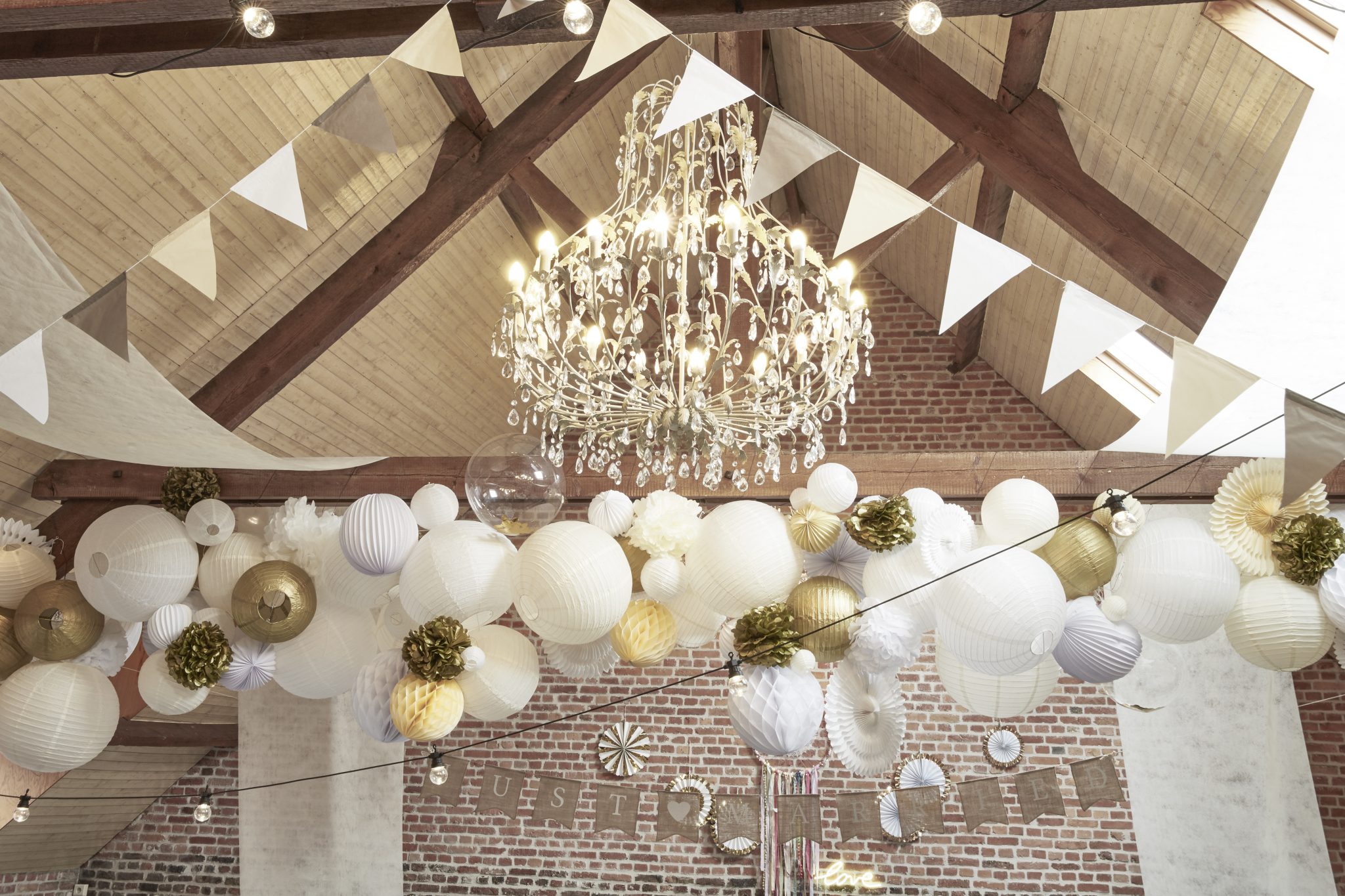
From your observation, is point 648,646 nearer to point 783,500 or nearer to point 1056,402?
point 783,500

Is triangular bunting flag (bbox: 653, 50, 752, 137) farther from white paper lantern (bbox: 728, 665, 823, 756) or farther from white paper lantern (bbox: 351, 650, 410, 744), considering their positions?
white paper lantern (bbox: 351, 650, 410, 744)

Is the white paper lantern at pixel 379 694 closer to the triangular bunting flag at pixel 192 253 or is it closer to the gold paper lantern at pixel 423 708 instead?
the gold paper lantern at pixel 423 708

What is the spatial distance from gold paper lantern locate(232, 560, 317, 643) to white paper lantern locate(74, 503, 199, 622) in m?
0.22

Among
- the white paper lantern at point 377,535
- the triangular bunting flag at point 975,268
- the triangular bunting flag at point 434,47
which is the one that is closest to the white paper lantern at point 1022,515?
the triangular bunting flag at point 975,268

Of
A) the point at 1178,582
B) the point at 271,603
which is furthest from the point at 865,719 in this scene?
the point at 271,603

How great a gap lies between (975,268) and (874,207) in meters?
0.27

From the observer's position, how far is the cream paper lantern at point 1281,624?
2.42m

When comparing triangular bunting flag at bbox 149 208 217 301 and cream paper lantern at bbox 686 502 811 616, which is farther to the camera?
cream paper lantern at bbox 686 502 811 616

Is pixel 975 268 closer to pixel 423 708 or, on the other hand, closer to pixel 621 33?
pixel 621 33

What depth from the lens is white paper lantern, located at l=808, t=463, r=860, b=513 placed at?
2779 mm

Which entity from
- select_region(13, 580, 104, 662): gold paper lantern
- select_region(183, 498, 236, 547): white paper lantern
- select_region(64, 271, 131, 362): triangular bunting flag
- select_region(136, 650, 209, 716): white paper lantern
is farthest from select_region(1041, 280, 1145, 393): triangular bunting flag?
select_region(13, 580, 104, 662): gold paper lantern

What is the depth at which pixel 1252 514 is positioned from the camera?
2514mm

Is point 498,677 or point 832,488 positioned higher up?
point 832,488

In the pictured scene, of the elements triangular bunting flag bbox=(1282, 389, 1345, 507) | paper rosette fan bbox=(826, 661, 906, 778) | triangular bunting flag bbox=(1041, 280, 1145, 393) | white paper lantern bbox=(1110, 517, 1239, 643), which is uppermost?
triangular bunting flag bbox=(1041, 280, 1145, 393)
